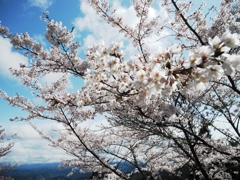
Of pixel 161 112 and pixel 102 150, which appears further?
pixel 102 150

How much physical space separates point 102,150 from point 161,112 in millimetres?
5076

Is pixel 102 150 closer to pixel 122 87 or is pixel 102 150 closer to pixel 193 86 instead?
pixel 122 87

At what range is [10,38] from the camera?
538 centimetres

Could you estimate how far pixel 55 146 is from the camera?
10180 mm

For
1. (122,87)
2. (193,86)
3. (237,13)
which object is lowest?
(193,86)

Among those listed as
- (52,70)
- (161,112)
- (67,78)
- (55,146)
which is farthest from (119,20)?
(55,146)

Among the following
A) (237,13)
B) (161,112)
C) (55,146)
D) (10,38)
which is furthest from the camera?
(55,146)

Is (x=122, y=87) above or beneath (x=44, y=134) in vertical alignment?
beneath

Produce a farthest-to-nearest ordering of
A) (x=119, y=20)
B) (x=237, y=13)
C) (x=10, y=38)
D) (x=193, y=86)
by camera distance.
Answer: (x=119, y=20) < (x=10, y=38) < (x=237, y=13) < (x=193, y=86)

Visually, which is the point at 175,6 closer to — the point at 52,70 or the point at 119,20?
the point at 119,20

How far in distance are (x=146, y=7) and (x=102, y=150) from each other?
636 centimetres

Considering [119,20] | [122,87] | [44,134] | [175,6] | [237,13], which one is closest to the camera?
[122,87]

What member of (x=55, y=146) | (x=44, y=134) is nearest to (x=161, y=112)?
(x=55, y=146)

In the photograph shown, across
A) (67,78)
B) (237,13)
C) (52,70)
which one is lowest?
(52,70)
